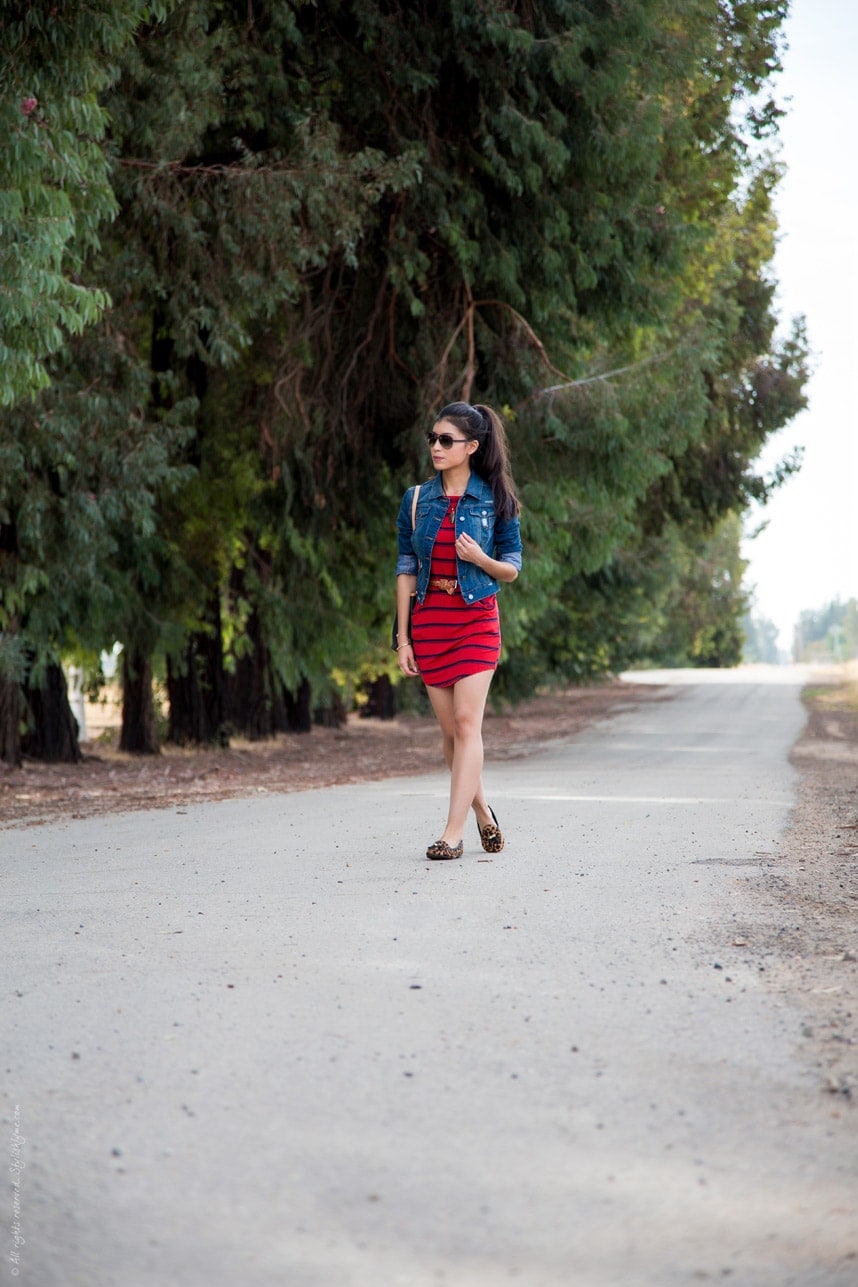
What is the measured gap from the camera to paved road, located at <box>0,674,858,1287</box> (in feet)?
9.17

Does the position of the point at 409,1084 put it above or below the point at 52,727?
below

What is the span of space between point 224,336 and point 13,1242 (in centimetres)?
1202

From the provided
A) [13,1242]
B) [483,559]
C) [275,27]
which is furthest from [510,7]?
[13,1242]

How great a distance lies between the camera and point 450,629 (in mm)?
7480

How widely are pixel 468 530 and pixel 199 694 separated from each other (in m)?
12.9

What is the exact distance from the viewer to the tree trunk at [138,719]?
1948 centimetres

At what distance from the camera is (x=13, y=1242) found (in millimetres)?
2836

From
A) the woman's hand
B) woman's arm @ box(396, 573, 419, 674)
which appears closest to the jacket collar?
woman's arm @ box(396, 573, 419, 674)

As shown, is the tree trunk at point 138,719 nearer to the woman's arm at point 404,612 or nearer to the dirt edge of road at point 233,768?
the dirt edge of road at point 233,768

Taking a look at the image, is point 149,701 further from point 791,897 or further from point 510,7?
point 791,897

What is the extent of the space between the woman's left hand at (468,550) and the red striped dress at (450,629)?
0.47 feet

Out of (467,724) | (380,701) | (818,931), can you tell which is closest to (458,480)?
(467,724)

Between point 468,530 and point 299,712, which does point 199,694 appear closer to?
point 299,712

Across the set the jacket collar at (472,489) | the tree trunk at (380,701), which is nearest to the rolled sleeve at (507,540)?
the jacket collar at (472,489)
